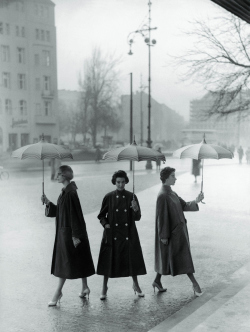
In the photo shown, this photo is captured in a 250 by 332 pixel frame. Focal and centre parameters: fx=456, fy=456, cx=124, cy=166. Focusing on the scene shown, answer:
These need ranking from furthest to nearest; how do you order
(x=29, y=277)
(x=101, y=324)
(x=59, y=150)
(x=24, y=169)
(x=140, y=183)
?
1. (x=24, y=169)
2. (x=140, y=183)
3. (x=29, y=277)
4. (x=59, y=150)
5. (x=101, y=324)

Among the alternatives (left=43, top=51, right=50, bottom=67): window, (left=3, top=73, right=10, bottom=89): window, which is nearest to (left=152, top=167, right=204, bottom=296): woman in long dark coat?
(left=3, top=73, right=10, bottom=89): window

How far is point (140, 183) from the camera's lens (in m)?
20.8

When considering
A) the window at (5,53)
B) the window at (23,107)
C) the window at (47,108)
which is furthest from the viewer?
the window at (47,108)

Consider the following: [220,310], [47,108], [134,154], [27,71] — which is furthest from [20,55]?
[220,310]

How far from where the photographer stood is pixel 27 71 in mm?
35906

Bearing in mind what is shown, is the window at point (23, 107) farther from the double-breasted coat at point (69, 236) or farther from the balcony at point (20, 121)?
the double-breasted coat at point (69, 236)

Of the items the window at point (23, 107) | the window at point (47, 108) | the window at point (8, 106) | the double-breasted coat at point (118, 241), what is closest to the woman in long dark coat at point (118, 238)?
the double-breasted coat at point (118, 241)

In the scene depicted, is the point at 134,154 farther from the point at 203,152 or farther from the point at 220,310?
the point at 220,310

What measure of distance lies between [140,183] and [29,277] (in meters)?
14.4

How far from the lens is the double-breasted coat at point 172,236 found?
5.68 meters

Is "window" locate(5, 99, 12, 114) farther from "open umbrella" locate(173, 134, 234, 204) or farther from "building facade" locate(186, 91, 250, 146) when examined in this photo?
"open umbrella" locate(173, 134, 234, 204)

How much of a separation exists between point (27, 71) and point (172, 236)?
32393mm

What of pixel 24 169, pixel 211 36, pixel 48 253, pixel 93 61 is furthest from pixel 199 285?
pixel 93 61

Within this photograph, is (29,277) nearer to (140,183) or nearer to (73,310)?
(73,310)
